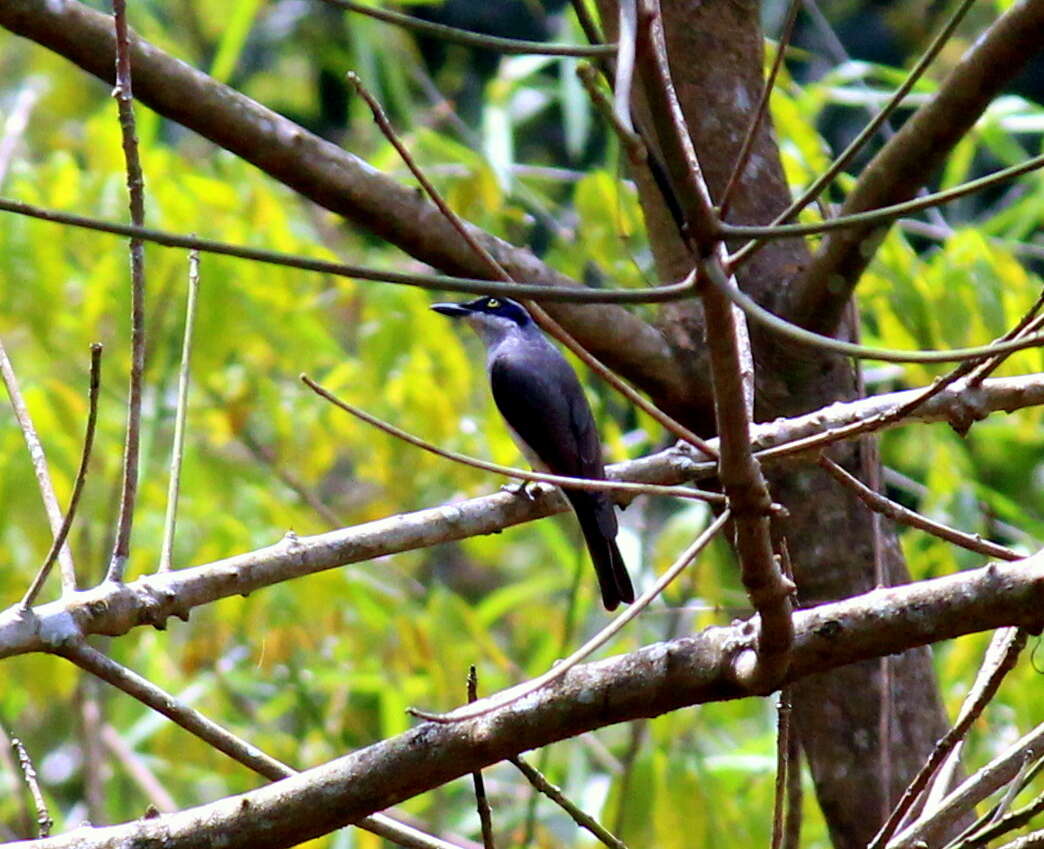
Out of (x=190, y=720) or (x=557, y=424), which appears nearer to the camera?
(x=190, y=720)

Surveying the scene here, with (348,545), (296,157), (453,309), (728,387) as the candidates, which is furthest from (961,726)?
(453,309)

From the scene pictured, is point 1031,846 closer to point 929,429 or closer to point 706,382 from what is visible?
point 706,382

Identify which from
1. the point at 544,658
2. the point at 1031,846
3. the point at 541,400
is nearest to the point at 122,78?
the point at 1031,846

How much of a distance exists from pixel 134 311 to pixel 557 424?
307 centimetres

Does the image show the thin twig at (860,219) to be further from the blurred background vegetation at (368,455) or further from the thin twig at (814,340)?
the blurred background vegetation at (368,455)

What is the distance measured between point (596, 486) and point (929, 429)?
158 inches

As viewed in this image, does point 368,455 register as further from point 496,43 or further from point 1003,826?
point 496,43

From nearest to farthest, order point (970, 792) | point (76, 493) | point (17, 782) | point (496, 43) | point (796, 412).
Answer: point (496, 43) → point (76, 493) → point (970, 792) → point (796, 412) → point (17, 782)

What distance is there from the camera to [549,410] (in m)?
5.49

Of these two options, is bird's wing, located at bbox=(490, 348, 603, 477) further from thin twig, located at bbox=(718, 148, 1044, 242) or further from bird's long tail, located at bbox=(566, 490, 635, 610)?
thin twig, located at bbox=(718, 148, 1044, 242)

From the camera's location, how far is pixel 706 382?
3.69 metres

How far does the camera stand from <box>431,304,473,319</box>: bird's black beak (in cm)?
598

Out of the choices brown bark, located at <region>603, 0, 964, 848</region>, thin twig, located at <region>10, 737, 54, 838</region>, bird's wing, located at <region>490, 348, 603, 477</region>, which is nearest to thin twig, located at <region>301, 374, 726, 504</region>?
thin twig, located at <region>10, 737, 54, 838</region>

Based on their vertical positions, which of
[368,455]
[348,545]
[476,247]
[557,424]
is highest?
[368,455]
